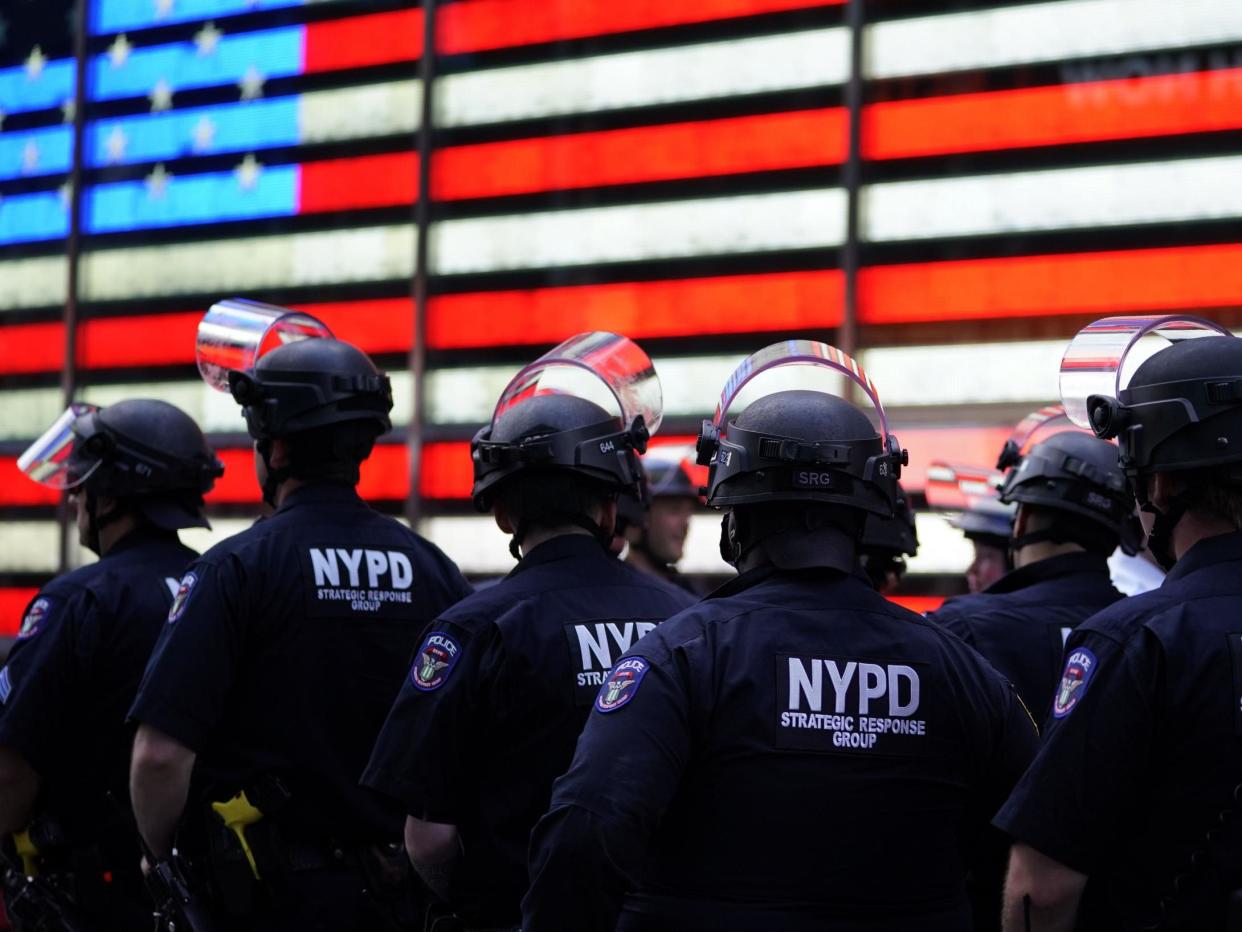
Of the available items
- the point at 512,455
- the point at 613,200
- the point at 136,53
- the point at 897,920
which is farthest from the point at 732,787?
the point at 136,53

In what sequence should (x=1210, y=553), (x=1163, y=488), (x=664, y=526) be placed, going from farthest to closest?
1. (x=664, y=526)
2. (x=1163, y=488)
3. (x=1210, y=553)

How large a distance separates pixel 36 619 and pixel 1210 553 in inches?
121

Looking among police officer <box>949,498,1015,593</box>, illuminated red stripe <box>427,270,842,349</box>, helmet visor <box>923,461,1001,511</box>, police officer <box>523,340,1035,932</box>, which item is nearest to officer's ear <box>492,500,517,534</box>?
police officer <box>523,340,1035,932</box>

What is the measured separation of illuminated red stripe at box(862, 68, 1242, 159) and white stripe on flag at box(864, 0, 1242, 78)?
130 mm

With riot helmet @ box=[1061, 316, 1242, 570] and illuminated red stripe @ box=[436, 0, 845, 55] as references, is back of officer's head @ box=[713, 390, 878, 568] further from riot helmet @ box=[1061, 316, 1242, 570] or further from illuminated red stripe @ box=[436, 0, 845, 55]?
illuminated red stripe @ box=[436, 0, 845, 55]

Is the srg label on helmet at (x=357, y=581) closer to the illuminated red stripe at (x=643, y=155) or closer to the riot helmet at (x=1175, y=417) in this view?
the riot helmet at (x=1175, y=417)

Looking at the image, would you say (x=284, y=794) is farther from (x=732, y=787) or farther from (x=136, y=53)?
(x=136, y=53)

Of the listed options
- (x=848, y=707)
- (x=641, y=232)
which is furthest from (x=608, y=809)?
(x=641, y=232)

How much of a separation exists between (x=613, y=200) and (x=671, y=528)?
1693 mm

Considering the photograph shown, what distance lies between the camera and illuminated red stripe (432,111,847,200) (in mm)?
6641

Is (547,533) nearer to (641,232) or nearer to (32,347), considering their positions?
(641,232)

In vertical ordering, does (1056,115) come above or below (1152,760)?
above

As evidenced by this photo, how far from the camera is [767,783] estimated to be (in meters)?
2.39

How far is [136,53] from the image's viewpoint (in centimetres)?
858
